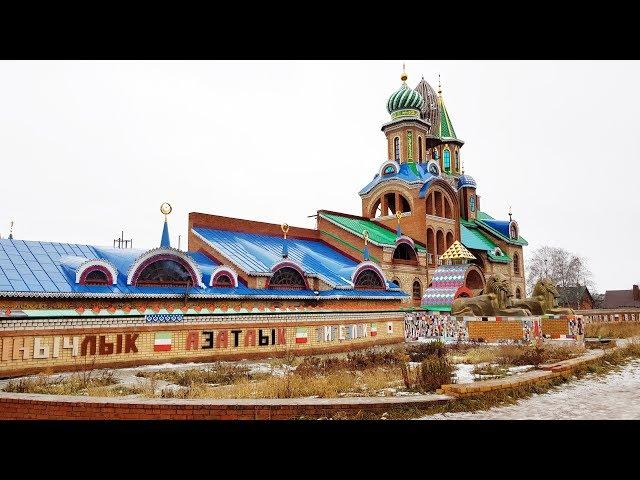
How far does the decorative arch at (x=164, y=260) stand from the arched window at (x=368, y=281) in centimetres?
824

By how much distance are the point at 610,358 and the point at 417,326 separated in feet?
38.4

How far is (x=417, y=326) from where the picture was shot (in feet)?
83.5

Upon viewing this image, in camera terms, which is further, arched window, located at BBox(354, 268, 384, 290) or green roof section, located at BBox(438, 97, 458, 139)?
green roof section, located at BBox(438, 97, 458, 139)

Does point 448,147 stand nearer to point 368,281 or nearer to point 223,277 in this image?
point 368,281

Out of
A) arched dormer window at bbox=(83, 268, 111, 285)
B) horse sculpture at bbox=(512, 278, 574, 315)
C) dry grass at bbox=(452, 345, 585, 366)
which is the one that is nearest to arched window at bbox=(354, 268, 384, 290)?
horse sculpture at bbox=(512, 278, 574, 315)

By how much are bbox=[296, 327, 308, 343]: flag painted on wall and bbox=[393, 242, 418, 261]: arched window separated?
1306 centimetres

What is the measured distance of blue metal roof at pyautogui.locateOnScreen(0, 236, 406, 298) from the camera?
43.3ft

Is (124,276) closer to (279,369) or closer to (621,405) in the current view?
(279,369)

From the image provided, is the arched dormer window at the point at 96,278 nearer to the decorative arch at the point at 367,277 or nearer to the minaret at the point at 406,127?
the decorative arch at the point at 367,277

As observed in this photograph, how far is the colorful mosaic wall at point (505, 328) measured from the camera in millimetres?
21438

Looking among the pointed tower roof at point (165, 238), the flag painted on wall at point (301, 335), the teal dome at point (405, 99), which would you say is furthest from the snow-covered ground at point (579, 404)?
the teal dome at point (405, 99)

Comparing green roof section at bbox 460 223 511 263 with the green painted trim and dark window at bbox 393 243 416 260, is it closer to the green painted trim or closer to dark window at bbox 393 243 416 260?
dark window at bbox 393 243 416 260

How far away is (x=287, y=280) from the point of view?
1972 centimetres
